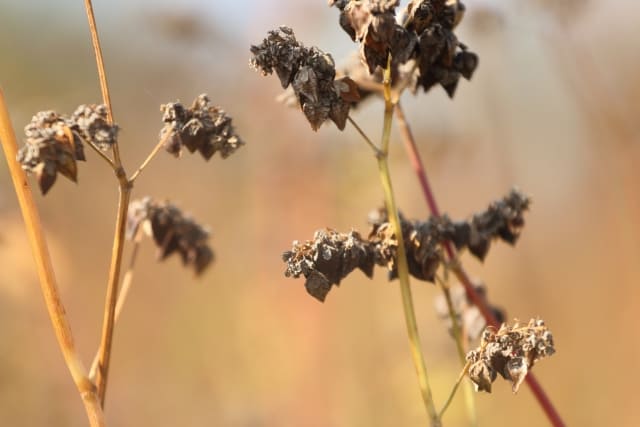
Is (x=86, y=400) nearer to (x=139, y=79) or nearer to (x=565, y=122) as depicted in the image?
(x=139, y=79)

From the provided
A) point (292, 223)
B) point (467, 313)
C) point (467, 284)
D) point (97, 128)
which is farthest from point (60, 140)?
point (292, 223)

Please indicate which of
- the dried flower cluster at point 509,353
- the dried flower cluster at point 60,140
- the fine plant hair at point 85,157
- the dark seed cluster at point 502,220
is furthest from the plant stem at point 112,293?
the dark seed cluster at point 502,220

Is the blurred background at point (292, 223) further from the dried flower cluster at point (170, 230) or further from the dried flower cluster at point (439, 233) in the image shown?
the dried flower cluster at point (439, 233)

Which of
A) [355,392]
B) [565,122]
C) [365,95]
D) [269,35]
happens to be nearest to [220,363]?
[355,392]

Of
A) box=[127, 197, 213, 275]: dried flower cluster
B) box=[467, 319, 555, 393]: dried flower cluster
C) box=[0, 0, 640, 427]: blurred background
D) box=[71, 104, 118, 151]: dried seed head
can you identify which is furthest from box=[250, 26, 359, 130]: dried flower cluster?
box=[0, 0, 640, 427]: blurred background

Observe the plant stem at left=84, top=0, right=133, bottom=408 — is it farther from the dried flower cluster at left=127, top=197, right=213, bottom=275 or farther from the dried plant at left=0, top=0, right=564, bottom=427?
the dried flower cluster at left=127, top=197, right=213, bottom=275

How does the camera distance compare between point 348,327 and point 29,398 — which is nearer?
point 29,398

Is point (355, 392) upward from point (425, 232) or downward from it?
downward
